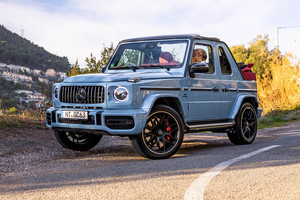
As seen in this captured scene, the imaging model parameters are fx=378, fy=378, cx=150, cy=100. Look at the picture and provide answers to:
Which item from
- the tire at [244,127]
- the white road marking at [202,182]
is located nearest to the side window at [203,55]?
the tire at [244,127]

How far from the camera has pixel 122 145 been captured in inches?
324

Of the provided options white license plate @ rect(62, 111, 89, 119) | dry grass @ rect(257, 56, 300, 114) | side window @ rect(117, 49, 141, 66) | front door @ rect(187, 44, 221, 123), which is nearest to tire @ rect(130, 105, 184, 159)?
front door @ rect(187, 44, 221, 123)

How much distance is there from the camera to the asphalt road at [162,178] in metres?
3.72

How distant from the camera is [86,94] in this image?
19.5 ft

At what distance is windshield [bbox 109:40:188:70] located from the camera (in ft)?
22.4

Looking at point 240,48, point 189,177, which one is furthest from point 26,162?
point 240,48

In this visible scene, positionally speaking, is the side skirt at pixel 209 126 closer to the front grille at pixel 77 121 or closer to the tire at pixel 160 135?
the tire at pixel 160 135

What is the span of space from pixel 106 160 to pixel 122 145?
2.22 m

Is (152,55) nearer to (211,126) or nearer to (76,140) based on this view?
(211,126)

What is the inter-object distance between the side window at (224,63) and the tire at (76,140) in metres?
2.87

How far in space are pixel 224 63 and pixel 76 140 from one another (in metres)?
3.35

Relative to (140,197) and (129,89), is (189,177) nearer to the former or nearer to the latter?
(140,197)

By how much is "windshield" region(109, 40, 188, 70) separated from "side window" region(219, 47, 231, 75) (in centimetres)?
112

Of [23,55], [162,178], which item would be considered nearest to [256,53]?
[23,55]
